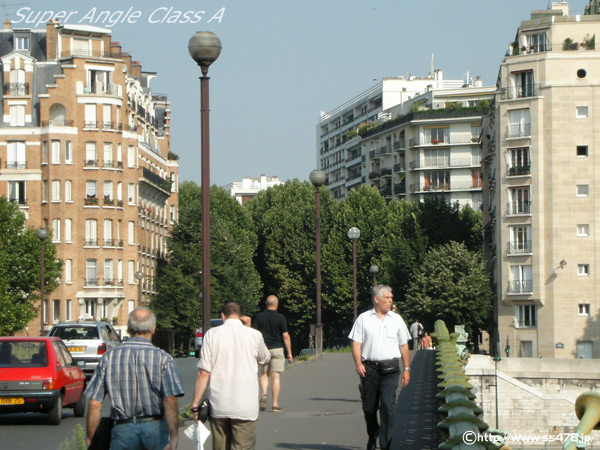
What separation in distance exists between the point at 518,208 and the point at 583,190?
4.58 meters

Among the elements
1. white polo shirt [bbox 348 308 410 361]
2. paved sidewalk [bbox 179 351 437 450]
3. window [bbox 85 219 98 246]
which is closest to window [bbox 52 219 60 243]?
window [bbox 85 219 98 246]

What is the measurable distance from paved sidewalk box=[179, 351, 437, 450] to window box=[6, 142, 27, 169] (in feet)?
204

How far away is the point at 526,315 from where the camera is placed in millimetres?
79312

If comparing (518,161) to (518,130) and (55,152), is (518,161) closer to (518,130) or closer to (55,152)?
(518,130)

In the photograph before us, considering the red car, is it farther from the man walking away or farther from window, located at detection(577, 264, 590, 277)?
window, located at detection(577, 264, 590, 277)

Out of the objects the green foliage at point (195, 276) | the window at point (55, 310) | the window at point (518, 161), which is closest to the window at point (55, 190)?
the window at point (55, 310)

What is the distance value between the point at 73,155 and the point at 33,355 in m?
68.6

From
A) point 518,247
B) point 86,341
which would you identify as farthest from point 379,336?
point 518,247

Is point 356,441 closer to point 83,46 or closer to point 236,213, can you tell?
point 83,46

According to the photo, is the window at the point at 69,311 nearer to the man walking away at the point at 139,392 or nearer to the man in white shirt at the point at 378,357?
the man in white shirt at the point at 378,357

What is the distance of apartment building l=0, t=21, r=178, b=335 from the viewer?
284 ft

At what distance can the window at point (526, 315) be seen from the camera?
7881 cm

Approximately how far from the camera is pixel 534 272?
256 feet

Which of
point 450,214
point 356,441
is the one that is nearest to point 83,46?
point 450,214
